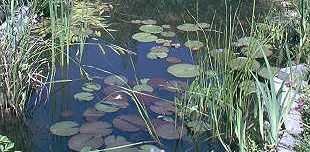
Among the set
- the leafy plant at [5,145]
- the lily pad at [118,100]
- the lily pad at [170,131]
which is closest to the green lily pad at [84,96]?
the lily pad at [118,100]

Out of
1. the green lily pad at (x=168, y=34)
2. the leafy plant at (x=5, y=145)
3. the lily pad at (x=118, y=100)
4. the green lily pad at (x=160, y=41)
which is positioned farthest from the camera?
the green lily pad at (x=168, y=34)

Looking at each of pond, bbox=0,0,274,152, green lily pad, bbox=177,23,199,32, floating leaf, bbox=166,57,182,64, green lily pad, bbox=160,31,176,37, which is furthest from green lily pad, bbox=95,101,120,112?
green lily pad, bbox=177,23,199,32

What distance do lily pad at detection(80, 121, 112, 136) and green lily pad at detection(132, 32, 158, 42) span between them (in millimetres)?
1394

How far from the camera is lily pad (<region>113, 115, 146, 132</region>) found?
2904 mm

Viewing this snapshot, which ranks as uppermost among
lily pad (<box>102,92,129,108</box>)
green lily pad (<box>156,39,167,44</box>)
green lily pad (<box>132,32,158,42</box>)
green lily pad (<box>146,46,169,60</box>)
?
green lily pad (<box>132,32,158,42</box>)

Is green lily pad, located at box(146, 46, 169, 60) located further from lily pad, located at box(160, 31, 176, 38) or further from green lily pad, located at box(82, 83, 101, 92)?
green lily pad, located at box(82, 83, 101, 92)

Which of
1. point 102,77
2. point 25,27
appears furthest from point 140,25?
point 25,27

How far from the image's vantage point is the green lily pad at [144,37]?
419 cm

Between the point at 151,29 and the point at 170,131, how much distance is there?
1704mm

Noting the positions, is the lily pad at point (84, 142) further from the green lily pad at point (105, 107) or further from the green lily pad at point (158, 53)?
the green lily pad at point (158, 53)

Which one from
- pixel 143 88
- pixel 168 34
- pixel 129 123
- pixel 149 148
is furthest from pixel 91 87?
pixel 168 34

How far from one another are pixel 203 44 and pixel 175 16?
0.84m

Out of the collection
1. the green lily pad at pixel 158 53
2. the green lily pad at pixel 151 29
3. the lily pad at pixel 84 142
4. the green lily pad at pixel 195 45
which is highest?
the green lily pad at pixel 151 29

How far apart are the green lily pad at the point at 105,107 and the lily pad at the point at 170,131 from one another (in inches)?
13.6
